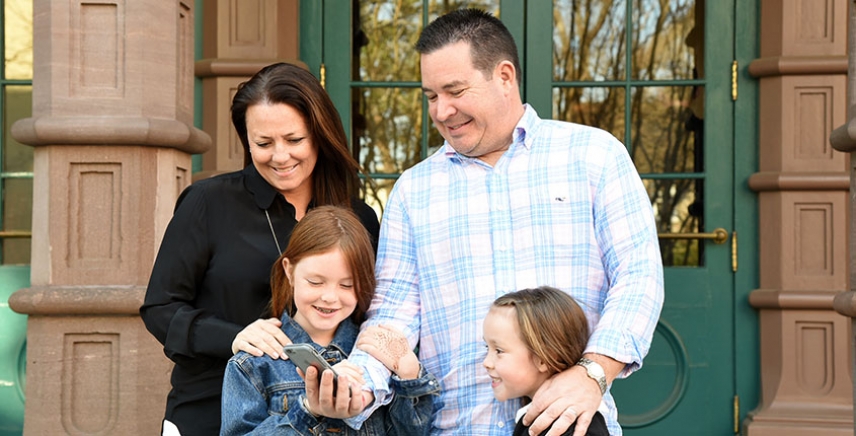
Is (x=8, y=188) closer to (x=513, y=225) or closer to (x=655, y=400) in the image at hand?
(x=655, y=400)

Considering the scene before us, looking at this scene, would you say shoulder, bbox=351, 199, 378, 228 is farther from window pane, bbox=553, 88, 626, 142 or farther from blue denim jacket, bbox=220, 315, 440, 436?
window pane, bbox=553, 88, 626, 142

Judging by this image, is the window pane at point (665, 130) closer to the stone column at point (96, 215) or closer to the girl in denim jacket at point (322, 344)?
the stone column at point (96, 215)

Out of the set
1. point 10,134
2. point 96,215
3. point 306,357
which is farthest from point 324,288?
point 10,134

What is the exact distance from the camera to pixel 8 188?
19.6ft

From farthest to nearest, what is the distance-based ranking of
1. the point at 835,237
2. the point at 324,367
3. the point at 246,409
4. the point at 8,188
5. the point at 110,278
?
the point at 8,188 < the point at 835,237 < the point at 110,278 < the point at 246,409 < the point at 324,367

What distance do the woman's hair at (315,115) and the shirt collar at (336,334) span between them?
0.39m

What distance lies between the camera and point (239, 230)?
3229 mm

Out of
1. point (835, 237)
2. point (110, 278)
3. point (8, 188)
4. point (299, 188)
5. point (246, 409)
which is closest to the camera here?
point (246, 409)

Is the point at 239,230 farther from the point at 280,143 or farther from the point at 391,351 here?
the point at 391,351

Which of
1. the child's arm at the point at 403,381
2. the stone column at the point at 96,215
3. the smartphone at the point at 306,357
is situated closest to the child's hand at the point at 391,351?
the child's arm at the point at 403,381

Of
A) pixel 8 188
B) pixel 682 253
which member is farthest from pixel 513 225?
pixel 8 188

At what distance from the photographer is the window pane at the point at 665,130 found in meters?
5.96

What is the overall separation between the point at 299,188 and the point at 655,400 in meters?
3.14

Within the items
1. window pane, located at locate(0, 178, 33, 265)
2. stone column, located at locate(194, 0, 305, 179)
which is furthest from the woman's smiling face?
window pane, located at locate(0, 178, 33, 265)
